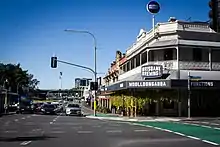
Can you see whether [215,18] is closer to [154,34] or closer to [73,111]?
[154,34]

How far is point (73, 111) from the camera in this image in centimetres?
5322

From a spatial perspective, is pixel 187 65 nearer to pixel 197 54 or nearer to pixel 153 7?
pixel 197 54

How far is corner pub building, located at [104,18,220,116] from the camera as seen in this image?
39.9 metres

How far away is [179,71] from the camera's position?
40812 mm

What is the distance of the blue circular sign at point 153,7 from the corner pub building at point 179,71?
13.3ft

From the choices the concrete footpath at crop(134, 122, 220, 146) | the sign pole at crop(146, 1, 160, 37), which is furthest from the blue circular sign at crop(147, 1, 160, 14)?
the concrete footpath at crop(134, 122, 220, 146)

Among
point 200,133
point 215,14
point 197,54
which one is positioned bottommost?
point 200,133

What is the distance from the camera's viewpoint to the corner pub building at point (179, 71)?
39.9 meters


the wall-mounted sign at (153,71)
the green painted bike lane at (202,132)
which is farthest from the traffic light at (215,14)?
the wall-mounted sign at (153,71)

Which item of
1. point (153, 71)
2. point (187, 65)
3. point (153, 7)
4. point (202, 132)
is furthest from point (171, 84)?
point (202, 132)

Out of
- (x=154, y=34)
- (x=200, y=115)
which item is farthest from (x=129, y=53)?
(x=200, y=115)

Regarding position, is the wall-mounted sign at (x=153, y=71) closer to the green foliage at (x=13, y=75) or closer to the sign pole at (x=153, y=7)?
the sign pole at (x=153, y=7)

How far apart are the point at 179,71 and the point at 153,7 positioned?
10335 millimetres

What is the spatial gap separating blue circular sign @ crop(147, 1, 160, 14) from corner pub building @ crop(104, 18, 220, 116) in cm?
404
